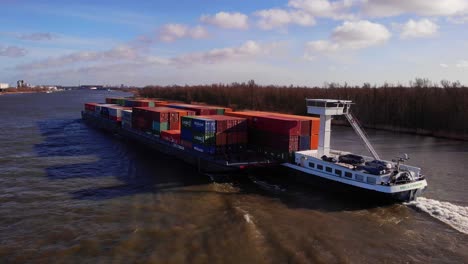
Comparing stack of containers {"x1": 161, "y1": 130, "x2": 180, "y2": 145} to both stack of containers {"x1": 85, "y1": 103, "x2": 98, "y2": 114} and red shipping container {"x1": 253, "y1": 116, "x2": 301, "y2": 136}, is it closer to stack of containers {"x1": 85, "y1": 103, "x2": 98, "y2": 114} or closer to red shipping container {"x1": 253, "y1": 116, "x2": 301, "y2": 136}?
red shipping container {"x1": 253, "y1": 116, "x2": 301, "y2": 136}

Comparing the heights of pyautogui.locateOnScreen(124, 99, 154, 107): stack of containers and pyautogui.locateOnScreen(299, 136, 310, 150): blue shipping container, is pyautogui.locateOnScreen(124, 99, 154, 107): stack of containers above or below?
above

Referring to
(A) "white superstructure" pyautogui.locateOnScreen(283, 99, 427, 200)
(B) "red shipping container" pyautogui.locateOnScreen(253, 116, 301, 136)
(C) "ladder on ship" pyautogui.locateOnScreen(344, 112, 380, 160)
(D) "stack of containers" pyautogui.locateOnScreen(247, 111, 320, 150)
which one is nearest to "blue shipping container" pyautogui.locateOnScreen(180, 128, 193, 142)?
(B) "red shipping container" pyautogui.locateOnScreen(253, 116, 301, 136)

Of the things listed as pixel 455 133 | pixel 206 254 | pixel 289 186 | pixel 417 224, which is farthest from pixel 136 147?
pixel 455 133

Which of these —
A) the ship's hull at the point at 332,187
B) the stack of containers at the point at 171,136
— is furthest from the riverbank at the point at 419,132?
the stack of containers at the point at 171,136

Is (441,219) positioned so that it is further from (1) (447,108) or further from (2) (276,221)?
(1) (447,108)

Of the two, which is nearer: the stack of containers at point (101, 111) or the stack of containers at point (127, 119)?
the stack of containers at point (127, 119)

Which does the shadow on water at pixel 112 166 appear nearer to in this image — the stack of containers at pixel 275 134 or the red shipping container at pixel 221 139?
the red shipping container at pixel 221 139
